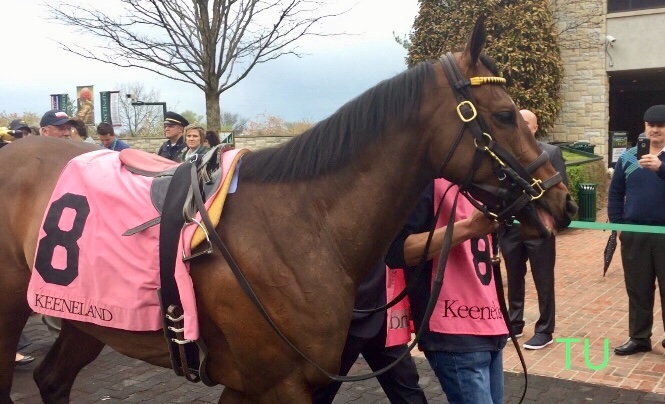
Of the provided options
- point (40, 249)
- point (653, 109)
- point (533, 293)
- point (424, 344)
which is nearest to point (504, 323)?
point (424, 344)

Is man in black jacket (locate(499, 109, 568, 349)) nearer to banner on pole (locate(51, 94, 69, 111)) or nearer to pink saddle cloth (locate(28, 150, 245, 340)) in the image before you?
pink saddle cloth (locate(28, 150, 245, 340))

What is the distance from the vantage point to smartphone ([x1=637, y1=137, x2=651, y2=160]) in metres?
5.29

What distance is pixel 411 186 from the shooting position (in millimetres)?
2324

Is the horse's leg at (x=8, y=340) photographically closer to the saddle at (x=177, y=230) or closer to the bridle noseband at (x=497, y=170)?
the saddle at (x=177, y=230)

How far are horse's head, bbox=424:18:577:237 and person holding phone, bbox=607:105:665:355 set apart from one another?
3.42 metres

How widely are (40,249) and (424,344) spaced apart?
1.70m

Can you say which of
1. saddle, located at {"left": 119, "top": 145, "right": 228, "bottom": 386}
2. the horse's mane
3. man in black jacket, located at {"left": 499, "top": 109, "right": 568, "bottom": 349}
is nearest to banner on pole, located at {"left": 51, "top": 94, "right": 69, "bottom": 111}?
man in black jacket, located at {"left": 499, "top": 109, "right": 568, "bottom": 349}

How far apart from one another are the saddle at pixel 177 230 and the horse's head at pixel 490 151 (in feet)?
2.91

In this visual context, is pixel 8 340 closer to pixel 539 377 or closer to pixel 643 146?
pixel 539 377

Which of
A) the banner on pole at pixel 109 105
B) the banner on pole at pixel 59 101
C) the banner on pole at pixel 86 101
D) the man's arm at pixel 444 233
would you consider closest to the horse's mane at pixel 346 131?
the man's arm at pixel 444 233

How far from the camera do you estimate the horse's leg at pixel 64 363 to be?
336 cm

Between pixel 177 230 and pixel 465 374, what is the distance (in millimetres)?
1264

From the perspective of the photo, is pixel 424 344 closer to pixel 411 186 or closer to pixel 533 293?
pixel 411 186

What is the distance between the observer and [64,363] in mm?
3369
